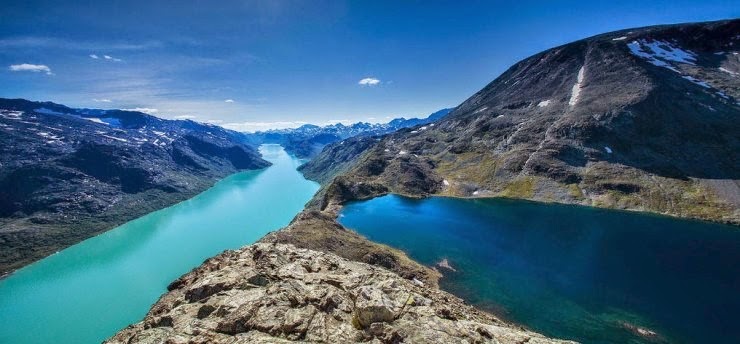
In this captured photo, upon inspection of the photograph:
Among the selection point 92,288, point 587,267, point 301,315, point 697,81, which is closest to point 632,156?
point 697,81

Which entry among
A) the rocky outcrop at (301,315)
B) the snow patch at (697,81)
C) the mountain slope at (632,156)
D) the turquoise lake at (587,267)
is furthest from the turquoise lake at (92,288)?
the snow patch at (697,81)

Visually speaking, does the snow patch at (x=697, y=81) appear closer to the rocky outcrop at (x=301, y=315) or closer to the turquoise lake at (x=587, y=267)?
the turquoise lake at (x=587, y=267)

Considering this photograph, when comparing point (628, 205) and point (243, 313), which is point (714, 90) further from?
point (243, 313)

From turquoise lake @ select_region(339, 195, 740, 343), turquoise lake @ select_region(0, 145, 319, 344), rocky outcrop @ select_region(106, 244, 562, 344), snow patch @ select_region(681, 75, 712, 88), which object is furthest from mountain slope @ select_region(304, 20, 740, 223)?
rocky outcrop @ select_region(106, 244, 562, 344)

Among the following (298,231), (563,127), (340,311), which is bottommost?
(298,231)

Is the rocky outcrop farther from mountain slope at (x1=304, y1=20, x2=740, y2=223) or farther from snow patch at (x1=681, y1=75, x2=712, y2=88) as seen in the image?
snow patch at (x1=681, y1=75, x2=712, y2=88)

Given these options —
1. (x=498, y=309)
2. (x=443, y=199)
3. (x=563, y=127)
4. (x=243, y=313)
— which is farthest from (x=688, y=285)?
(x=563, y=127)
